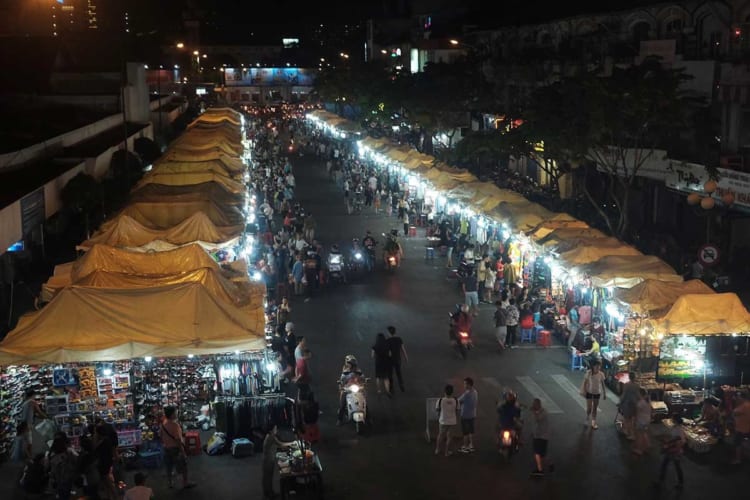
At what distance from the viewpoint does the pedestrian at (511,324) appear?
20625 millimetres

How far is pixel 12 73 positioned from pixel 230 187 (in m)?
27.4

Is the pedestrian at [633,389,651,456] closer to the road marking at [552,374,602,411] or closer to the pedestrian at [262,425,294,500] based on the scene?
the road marking at [552,374,602,411]

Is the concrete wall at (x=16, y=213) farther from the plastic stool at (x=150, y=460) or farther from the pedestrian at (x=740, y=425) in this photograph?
the pedestrian at (x=740, y=425)

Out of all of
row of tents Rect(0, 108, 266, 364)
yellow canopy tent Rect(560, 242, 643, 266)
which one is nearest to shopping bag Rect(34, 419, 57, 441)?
row of tents Rect(0, 108, 266, 364)

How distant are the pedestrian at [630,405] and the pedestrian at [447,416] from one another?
A: 2.89 meters

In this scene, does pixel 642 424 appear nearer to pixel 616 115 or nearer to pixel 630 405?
pixel 630 405

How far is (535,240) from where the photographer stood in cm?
2412

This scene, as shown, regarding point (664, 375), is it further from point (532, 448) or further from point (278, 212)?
point (278, 212)

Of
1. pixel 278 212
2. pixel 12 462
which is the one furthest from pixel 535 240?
pixel 278 212

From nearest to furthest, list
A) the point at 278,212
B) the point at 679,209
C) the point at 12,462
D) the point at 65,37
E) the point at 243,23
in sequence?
1. the point at 12,462
2. the point at 679,209
3. the point at 278,212
4. the point at 65,37
5. the point at 243,23

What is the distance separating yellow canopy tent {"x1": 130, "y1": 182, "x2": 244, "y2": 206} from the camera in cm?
2525

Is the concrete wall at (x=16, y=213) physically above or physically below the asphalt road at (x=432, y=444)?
above

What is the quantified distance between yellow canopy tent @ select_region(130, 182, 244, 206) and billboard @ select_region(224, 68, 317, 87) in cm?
12014

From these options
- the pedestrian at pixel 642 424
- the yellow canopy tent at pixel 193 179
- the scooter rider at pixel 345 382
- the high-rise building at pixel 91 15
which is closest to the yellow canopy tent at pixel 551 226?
the scooter rider at pixel 345 382
